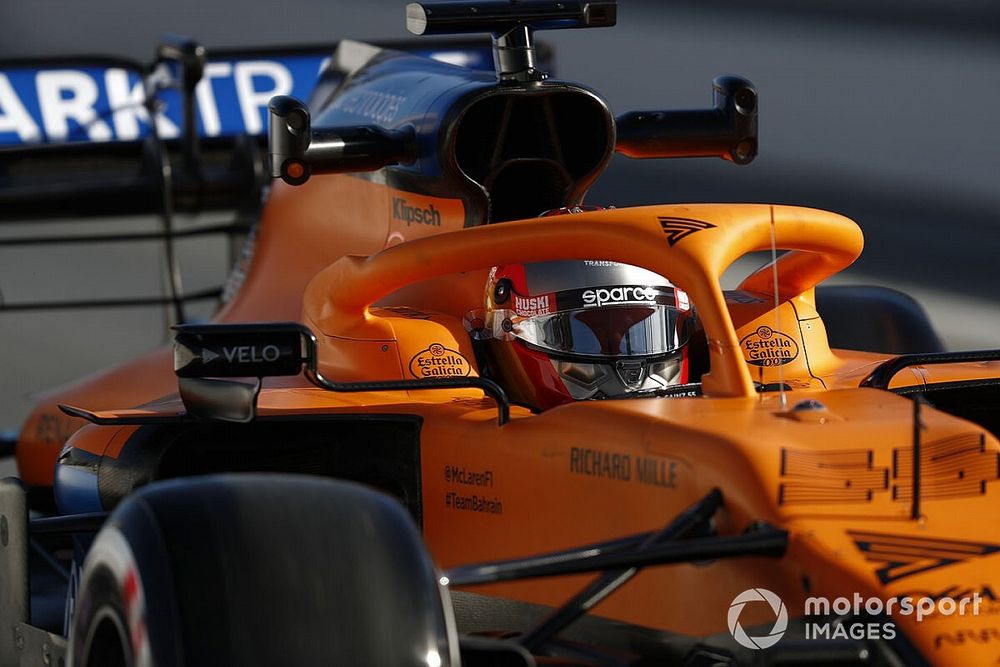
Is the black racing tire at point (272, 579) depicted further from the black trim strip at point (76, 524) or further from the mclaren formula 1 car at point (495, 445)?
the black trim strip at point (76, 524)

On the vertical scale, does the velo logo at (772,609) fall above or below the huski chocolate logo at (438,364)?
below

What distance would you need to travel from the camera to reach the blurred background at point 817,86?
9742mm

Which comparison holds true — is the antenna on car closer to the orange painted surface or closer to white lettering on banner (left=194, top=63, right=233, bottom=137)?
the orange painted surface

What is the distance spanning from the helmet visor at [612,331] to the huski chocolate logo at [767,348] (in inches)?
11.6

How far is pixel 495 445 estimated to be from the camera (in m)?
3.39

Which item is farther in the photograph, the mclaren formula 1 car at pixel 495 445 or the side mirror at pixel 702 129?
the side mirror at pixel 702 129

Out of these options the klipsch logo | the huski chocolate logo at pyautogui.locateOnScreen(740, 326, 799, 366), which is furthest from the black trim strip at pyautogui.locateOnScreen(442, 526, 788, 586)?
the klipsch logo

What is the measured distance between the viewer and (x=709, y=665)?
2773mm

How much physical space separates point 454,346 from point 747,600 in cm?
125

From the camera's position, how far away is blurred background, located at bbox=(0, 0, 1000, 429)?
974 cm

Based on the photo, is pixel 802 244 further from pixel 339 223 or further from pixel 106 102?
pixel 106 102

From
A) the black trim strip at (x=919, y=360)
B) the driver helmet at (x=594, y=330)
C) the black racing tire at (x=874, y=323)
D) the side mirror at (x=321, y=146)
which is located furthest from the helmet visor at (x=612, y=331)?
the black racing tire at (x=874, y=323)

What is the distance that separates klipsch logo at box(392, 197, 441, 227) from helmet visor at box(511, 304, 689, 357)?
58cm

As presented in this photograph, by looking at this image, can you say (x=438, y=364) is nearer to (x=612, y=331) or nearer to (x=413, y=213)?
(x=612, y=331)
